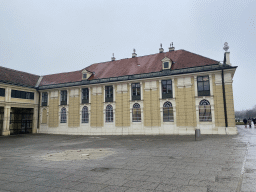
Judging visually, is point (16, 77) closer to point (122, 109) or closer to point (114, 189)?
point (122, 109)

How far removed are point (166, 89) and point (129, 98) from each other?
5806 mm

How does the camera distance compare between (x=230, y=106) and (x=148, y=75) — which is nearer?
(x=230, y=106)

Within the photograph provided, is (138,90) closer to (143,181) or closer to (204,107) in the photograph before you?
(204,107)

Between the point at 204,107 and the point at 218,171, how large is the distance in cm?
1812

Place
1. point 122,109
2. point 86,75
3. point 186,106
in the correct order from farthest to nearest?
1. point 86,75
2. point 122,109
3. point 186,106

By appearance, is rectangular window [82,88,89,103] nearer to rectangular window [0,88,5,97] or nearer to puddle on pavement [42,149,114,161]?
rectangular window [0,88,5,97]

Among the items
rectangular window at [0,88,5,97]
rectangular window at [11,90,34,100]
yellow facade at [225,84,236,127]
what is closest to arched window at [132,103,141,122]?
yellow facade at [225,84,236,127]

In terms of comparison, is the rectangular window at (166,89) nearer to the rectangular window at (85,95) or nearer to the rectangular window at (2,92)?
the rectangular window at (85,95)

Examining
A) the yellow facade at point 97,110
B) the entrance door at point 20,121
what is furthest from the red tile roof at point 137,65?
the entrance door at point 20,121

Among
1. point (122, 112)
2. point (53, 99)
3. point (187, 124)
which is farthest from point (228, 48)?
point (53, 99)

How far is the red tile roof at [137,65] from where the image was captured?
26205mm

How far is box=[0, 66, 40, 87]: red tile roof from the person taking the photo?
30583 millimetres

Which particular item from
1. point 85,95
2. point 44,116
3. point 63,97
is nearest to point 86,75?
point 85,95

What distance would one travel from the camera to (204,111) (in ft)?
78.4
